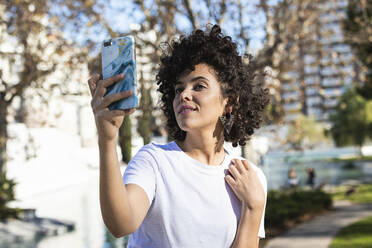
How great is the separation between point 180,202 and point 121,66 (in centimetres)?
61

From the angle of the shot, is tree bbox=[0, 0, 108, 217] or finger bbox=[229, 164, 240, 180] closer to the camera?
finger bbox=[229, 164, 240, 180]

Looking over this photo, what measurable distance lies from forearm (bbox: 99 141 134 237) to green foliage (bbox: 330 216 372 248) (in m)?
9.29

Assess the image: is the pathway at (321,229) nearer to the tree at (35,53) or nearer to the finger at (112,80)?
the tree at (35,53)

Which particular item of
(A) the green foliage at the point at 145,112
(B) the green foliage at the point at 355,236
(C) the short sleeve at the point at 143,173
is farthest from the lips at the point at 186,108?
(B) the green foliage at the point at 355,236

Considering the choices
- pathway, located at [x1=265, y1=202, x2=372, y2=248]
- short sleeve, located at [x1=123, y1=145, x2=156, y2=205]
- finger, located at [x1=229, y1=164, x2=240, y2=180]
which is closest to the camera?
short sleeve, located at [x1=123, y1=145, x2=156, y2=205]

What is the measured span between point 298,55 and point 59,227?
7721mm

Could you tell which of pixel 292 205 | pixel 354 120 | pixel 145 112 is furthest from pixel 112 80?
pixel 354 120

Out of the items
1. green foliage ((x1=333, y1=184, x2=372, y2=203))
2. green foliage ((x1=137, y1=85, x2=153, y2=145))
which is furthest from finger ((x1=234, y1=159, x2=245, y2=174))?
green foliage ((x1=333, y1=184, x2=372, y2=203))

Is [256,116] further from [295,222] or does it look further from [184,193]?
[295,222]

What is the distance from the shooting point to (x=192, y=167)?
194 centimetres

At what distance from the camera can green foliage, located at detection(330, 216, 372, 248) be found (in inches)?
394

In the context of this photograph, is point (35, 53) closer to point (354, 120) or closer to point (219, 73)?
point (219, 73)

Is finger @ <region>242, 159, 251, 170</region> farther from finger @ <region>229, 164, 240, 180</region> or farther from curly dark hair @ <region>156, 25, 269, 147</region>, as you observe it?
curly dark hair @ <region>156, 25, 269, 147</region>

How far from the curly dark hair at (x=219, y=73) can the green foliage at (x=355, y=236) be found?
27.6 ft
